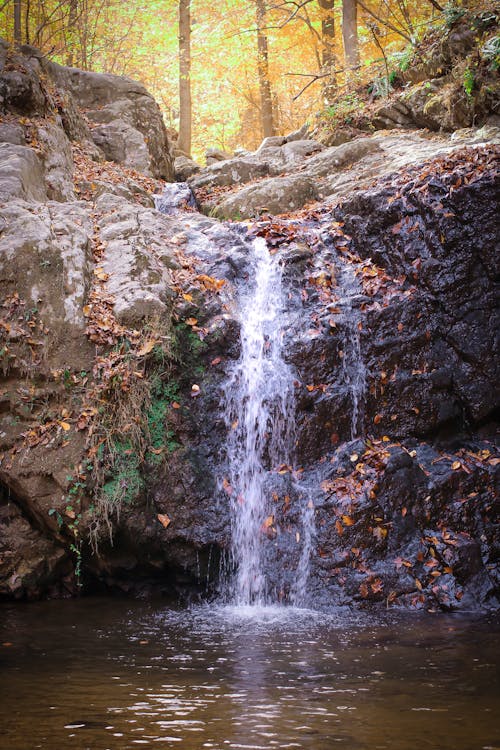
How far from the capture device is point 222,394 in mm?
7090

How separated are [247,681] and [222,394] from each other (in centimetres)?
372

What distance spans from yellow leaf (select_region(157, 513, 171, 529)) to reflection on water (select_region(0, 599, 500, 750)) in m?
0.94

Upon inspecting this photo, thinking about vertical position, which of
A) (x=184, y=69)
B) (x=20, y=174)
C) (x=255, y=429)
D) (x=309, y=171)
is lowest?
(x=255, y=429)

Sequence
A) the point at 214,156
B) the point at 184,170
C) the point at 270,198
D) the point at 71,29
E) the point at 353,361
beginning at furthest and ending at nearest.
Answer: the point at 214,156 → the point at 184,170 → the point at 71,29 → the point at 270,198 → the point at 353,361

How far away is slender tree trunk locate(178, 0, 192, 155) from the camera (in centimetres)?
1747

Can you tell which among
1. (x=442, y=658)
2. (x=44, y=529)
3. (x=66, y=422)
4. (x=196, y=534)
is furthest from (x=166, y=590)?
(x=442, y=658)

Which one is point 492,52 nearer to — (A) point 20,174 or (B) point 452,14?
(B) point 452,14

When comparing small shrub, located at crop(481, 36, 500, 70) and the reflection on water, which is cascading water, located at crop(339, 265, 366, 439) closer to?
the reflection on water

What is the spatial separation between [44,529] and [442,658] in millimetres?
4070

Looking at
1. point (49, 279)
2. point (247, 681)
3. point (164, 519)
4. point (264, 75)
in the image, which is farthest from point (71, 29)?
point (247, 681)

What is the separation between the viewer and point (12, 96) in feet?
32.6

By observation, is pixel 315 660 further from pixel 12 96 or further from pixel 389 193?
pixel 12 96

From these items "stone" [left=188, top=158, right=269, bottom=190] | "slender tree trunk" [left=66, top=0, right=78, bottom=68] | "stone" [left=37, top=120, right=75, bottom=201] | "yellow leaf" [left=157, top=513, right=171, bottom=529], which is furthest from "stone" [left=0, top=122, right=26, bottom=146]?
"yellow leaf" [left=157, top=513, right=171, bottom=529]

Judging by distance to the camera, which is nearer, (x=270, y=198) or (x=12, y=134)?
(x=12, y=134)
